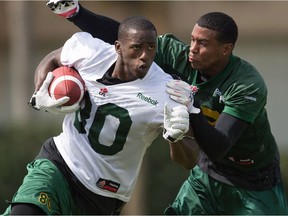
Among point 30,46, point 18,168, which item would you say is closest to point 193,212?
point 18,168

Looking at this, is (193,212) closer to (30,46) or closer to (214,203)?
(214,203)

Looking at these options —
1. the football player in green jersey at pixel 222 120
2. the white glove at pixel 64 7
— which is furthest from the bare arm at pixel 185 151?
the white glove at pixel 64 7

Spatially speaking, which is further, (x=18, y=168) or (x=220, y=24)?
(x=18, y=168)

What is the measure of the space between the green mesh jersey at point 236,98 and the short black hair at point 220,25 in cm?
17

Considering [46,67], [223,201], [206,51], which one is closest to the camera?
[46,67]

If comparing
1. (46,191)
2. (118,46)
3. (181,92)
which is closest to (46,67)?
(118,46)

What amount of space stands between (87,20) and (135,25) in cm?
88

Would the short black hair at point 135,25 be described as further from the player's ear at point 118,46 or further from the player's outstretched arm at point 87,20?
the player's outstretched arm at point 87,20

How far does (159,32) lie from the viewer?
15711 millimetres

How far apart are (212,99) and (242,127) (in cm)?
35

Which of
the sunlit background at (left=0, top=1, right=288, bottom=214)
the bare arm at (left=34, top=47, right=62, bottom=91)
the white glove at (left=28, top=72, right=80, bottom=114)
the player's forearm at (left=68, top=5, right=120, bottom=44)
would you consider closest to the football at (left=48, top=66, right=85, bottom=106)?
the white glove at (left=28, top=72, right=80, bottom=114)

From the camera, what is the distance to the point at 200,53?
298 inches

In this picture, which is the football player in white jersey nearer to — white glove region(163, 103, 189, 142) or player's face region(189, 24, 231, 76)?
white glove region(163, 103, 189, 142)

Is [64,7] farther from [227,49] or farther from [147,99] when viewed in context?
[227,49]
